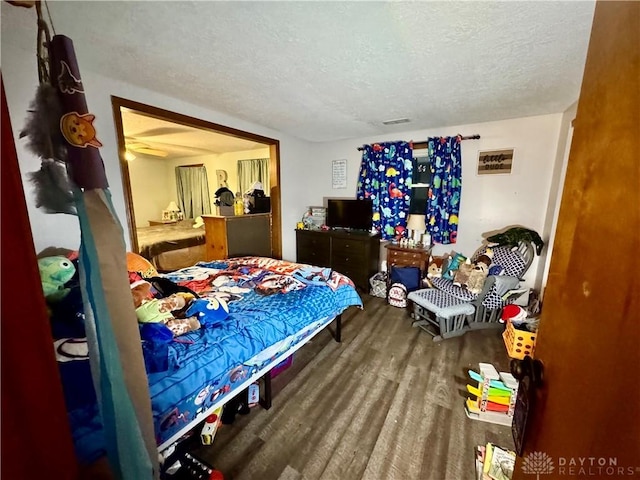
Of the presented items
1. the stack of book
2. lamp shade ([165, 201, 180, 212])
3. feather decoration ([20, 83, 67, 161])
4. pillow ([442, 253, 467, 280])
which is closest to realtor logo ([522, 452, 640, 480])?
the stack of book

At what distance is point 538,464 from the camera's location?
0.62 metres

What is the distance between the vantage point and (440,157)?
3.15 metres

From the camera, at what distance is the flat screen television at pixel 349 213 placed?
3.63 m

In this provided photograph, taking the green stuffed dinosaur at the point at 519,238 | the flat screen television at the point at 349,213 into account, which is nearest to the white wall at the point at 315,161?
the flat screen television at the point at 349,213

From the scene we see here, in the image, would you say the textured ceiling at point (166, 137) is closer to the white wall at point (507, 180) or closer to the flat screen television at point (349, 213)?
the flat screen television at point (349, 213)

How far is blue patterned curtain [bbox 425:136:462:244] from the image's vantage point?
3.10 m

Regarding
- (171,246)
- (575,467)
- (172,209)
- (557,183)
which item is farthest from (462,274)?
(172,209)

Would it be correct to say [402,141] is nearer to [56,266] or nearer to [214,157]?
[56,266]

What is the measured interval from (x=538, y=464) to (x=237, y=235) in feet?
10.9

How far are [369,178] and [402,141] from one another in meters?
0.65

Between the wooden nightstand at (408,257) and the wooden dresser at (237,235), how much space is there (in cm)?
179

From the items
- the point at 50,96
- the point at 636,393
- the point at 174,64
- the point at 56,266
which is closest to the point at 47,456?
the point at 50,96

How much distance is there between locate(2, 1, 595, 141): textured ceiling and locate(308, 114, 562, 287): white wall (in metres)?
0.41

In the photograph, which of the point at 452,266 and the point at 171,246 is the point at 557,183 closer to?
the point at 452,266
